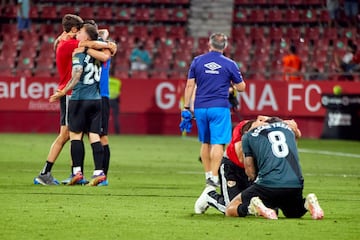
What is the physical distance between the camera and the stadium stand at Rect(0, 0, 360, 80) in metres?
32.7

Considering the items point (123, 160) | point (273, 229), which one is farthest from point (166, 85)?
point (273, 229)

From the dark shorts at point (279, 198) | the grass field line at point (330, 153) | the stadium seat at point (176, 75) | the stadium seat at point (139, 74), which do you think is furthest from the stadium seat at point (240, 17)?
the dark shorts at point (279, 198)

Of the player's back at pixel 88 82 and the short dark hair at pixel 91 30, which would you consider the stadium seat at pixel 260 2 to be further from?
the short dark hair at pixel 91 30

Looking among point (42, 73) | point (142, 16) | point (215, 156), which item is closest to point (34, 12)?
point (142, 16)

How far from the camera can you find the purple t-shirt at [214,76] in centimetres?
1503

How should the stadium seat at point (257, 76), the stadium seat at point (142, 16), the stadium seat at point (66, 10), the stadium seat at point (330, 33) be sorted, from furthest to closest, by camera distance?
the stadium seat at point (142, 16), the stadium seat at point (66, 10), the stadium seat at point (330, 33), the stadium seat at point (257, 76)

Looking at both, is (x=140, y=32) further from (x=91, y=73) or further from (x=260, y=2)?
(x=91, y=73)

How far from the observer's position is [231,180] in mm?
11578

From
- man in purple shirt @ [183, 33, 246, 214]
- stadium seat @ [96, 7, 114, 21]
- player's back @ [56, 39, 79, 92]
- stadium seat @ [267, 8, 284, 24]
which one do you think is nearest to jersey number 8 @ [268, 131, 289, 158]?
man in purple shirt @ [183, 33, 246, 214]

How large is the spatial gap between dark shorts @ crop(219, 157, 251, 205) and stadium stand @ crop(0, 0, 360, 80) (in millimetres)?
19569

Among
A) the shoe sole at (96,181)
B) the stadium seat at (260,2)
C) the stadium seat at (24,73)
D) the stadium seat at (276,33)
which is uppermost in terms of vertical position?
the stadium seat at (260,2)

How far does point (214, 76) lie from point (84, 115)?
6.13 feet

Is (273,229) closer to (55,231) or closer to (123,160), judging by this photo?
(55,231)

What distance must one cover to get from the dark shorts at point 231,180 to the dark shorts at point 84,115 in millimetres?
3841
